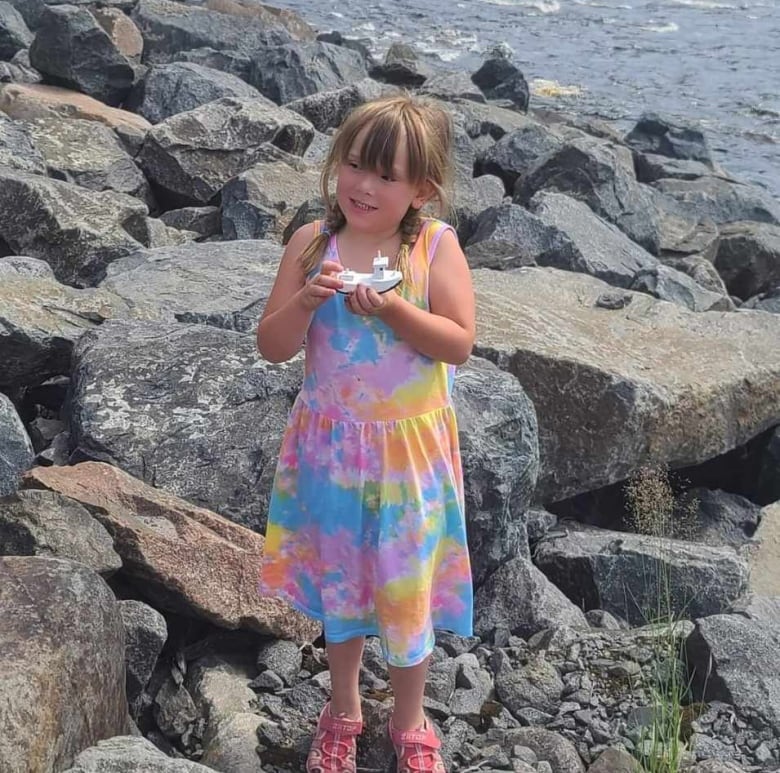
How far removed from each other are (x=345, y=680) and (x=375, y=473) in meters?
0.62

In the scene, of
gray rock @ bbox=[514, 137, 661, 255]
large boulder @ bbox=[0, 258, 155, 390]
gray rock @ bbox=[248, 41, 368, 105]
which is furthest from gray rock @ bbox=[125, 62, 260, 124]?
large boulder @ bbox=[0, 258, 155, 390]

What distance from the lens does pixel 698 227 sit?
36.9 feet

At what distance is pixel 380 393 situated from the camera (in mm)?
3090

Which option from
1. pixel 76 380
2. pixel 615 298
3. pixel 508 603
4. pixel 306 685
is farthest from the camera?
pixel 615 298

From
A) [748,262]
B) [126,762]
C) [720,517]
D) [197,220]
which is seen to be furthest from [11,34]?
[126,762]

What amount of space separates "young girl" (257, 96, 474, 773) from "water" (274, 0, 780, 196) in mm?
13610

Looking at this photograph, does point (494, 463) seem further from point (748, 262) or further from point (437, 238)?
point (748, 262)

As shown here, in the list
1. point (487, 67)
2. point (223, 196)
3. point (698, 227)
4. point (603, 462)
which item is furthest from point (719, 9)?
point (603, 462)

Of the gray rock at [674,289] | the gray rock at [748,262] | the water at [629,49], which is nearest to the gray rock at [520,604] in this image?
the gray rock at [674,289]

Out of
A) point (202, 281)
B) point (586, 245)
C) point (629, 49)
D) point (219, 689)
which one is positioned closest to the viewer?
point (219, 689)

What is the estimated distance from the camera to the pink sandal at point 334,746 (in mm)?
3277

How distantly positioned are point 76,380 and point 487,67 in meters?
14.2

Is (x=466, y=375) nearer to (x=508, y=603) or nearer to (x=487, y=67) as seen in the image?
(x=508, y=603)

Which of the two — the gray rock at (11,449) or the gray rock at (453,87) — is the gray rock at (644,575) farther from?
the gray rock at (453,87)
